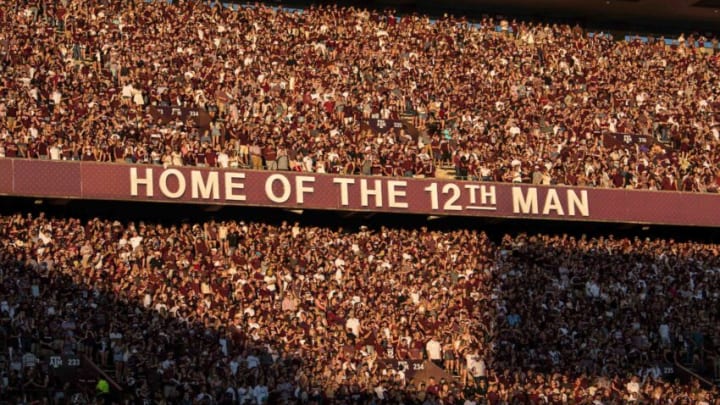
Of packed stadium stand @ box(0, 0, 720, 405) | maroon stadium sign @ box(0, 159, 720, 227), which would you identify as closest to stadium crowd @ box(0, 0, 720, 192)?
packed stadium stand @ box(0, 0, 720, 405)

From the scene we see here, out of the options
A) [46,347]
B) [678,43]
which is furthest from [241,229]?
[678,43]

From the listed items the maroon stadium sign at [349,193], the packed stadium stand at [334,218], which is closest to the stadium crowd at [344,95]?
the packed stadium stand at [334,218]

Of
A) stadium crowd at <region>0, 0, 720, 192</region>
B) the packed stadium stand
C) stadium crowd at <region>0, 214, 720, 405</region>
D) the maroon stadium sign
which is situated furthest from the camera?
stadium crowd at <region>0, 0, 720, 192</region>

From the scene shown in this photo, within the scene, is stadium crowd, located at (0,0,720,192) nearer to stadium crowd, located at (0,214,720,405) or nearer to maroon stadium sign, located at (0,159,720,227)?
maroon stadium sign, located at (0,159,720,227)

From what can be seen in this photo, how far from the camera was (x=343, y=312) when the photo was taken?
39062mm

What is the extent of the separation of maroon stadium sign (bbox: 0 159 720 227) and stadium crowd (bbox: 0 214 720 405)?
0.84m

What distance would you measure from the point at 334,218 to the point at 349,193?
1298 millimetres

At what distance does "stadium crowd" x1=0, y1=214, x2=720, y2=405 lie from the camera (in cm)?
3509

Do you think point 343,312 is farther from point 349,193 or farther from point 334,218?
point 334,218

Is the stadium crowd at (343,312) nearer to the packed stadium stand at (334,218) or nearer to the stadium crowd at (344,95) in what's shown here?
the packed stadium stand at (334,218)

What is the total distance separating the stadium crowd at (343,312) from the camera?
115 ft

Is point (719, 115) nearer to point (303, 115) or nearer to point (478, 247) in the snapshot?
point (478, 247)

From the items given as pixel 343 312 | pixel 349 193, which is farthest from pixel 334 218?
pixel 343 312

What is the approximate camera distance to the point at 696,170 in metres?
48.2
